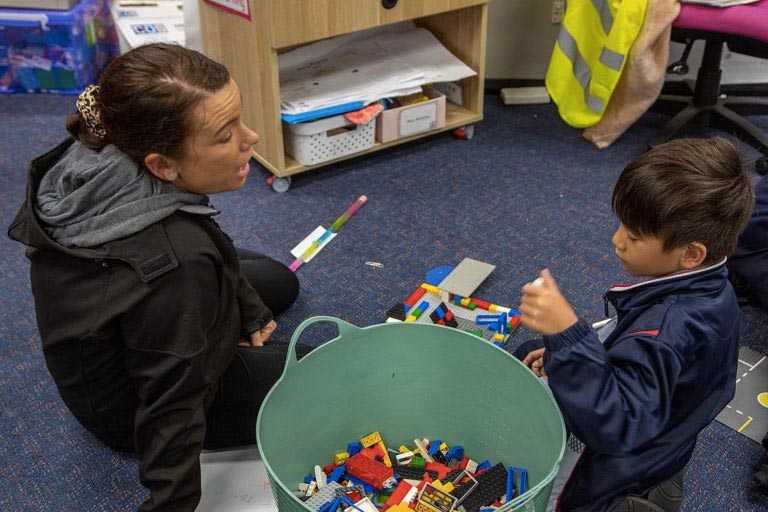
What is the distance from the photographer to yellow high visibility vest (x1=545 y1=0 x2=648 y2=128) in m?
2.20

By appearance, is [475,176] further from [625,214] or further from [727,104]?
[625,214]

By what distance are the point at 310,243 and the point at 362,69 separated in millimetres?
621

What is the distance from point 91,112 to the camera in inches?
44.3

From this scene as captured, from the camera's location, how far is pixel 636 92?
2.33 m

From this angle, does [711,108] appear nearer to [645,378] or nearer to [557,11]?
[557,11]

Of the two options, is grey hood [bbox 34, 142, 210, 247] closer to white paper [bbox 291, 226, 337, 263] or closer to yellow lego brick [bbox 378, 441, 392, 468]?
yellow lego brick [bbox 378, 441, 392, 468]

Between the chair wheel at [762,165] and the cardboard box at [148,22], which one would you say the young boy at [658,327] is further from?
the cardboard box at [148,22]

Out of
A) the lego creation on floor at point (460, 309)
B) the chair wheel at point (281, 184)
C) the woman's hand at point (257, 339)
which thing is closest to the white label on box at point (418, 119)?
the chair wheel at point (281, 184)

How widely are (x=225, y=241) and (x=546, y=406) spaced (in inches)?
22.0

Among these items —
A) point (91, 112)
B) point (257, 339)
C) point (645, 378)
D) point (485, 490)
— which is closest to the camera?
point (645, 378)

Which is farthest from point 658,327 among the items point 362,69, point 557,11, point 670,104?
point 557,11

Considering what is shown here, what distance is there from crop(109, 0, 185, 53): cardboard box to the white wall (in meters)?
1.07

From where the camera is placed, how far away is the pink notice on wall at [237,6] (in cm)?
198

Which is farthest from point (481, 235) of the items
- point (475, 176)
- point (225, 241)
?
point (225, 241)
